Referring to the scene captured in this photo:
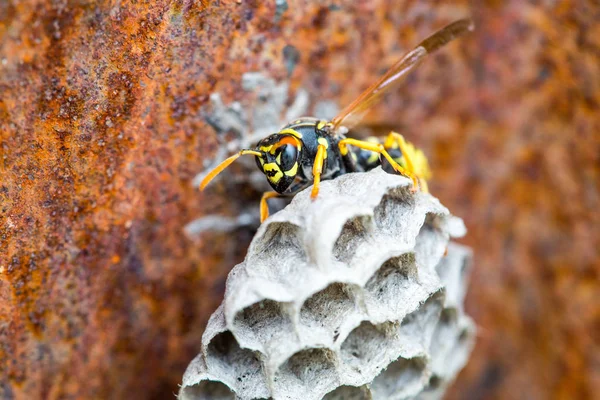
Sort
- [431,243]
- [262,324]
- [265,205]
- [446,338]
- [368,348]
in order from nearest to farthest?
[262,324] → [368,348] → [431,243] → [265,205] → [446,338]

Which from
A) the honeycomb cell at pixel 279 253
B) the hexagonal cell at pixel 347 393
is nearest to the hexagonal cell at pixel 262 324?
the honeycomb cell at pixel 279 253

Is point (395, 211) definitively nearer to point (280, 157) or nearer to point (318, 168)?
point (318, 168)

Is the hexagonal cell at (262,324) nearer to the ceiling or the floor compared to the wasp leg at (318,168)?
nearer to the floor

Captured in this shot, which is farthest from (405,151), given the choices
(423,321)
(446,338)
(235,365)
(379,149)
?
(235,365)

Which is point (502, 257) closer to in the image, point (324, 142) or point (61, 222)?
point (324, 142)

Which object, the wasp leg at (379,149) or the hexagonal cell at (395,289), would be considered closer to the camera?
the hexagonal cell at (395,289)

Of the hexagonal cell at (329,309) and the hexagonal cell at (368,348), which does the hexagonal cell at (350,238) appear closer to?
the hexagonal cell at (329,309)

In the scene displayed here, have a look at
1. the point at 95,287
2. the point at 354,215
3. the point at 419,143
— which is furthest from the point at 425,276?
the point at 95,287
